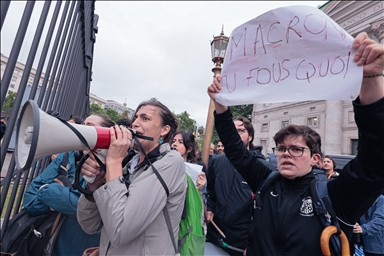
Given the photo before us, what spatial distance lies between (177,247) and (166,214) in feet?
0.84

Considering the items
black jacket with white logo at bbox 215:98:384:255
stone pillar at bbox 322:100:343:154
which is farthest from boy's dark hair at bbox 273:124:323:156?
stone pillar at bbox 322:100:343:154

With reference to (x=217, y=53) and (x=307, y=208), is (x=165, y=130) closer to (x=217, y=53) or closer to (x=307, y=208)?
(x=307, y=208)

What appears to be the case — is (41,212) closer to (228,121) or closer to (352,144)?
(228,121)

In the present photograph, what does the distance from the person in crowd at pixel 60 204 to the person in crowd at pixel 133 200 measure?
0.34 m

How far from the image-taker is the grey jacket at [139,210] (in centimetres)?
117

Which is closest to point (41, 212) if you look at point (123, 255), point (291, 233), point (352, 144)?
point (123, 255)

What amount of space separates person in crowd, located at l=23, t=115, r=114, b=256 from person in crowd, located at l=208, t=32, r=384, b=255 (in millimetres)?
1352

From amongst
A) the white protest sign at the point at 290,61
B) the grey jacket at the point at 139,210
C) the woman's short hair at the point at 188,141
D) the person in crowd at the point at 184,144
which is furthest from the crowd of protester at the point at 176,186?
the woman's short hair at the point at 188,141

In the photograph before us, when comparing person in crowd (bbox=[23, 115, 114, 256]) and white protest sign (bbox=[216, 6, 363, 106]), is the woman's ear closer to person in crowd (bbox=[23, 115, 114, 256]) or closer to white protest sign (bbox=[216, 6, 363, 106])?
white protest sign (bbox=[216, 6, 363, 106])

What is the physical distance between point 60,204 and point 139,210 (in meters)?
0.92

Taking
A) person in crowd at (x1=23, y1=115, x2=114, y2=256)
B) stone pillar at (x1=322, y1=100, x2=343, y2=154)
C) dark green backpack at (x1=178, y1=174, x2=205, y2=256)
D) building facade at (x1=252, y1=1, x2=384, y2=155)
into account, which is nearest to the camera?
dark green backpack at (x1=178, y1=174, x2=205, y2=256)

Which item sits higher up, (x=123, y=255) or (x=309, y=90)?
(x=309, y=90)

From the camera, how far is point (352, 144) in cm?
1880

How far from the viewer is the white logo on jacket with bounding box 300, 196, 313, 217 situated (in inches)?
61.9
